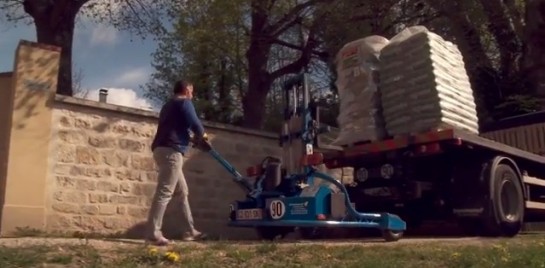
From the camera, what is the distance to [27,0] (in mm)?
15008

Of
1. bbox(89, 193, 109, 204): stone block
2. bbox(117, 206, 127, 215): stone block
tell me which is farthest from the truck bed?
bbox(89, 193, 109, 204): stone block

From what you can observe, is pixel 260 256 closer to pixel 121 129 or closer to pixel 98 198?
pixel 98 198

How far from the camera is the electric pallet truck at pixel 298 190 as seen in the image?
27.0 feet

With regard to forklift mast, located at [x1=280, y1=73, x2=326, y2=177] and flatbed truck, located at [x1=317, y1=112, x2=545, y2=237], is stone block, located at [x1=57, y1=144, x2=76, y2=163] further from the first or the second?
flatbed truck, located at [x1=317, y1=112, x2=545, y2=237]

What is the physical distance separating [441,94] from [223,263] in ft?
14.3

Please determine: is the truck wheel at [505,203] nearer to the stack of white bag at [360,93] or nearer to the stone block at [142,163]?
the stack of white bag at [360,93]

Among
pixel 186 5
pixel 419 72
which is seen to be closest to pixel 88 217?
pixel 419 72

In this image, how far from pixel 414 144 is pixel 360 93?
1130 millimetres

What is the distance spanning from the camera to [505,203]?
9781 millimetres

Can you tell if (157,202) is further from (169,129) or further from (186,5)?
(186,5)

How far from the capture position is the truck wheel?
9.27 m

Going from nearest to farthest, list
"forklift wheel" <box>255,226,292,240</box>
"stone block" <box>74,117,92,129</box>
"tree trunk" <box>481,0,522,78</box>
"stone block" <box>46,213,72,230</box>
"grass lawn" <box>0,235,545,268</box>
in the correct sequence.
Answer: "grass lawn" <box>0,235,545,268</box>, "stone block" <box>46,213,72,230</box>, "forklift wheel" <box>255,226,292,240</box>, "stone block" <box>74,117,92,129</box>, "tree trunk" <box>481,0,522,78</box>

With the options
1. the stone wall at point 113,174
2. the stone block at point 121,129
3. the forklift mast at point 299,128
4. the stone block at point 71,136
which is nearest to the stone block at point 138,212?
the stone wall at point 113,174

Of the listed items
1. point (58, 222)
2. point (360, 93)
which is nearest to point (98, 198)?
point (58, 222)
